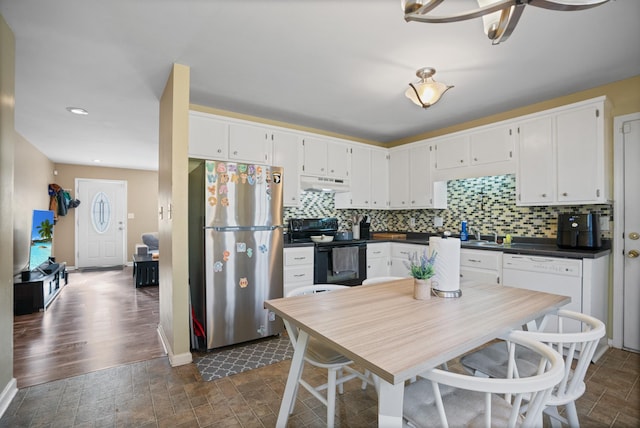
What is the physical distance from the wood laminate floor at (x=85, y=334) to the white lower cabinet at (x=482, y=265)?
10.2ft

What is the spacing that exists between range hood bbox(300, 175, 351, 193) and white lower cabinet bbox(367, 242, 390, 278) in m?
0.88

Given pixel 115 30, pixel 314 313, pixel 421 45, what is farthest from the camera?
pixel 421 45

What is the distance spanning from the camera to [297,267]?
11.2 feet

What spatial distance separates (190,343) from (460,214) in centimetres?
346

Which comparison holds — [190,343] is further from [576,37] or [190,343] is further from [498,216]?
[576,37]

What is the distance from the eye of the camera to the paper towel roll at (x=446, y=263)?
1.63 meters

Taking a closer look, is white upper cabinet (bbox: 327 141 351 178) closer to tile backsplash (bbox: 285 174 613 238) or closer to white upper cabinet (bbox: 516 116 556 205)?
tile backsplash (bbox: 285 174 613 238)

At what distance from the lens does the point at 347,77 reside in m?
2.70

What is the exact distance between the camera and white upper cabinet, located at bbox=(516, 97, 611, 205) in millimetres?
2740

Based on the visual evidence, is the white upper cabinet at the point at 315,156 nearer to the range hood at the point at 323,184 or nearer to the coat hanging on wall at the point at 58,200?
the range hood at the point at 323,184

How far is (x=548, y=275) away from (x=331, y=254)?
2072mm

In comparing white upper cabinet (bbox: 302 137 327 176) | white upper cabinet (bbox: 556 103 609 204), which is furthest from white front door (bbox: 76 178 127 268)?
white upper cabinet (bbox: 556 103 609 204)

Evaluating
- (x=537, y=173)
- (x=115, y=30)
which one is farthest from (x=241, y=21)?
(x=537, y=173)

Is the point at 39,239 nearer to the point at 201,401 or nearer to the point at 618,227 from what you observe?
the point at 201,401
